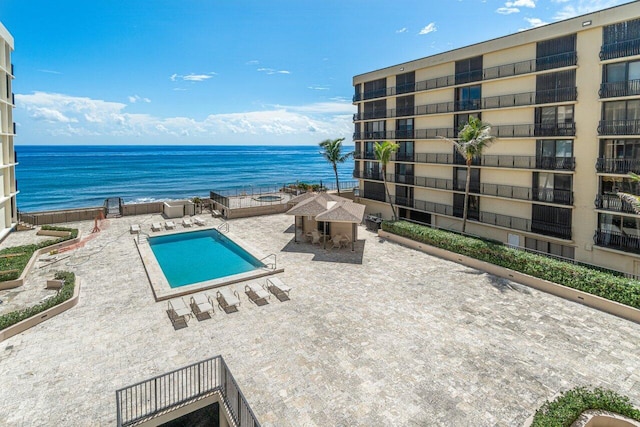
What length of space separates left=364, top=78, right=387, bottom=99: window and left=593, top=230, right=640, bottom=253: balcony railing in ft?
65.3

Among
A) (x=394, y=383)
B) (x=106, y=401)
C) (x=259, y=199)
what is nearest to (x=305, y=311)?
(x=394, y=383)

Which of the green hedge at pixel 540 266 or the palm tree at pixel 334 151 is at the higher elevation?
the palm tree at pixel 334 151

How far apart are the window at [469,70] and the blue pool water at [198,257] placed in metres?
19.6

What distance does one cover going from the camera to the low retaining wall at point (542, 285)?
46.9 feet

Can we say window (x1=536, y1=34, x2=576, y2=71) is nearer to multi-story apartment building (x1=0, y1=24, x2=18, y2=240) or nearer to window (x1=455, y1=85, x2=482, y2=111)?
window (x1=455, y1=85, x2=482, y2=111)

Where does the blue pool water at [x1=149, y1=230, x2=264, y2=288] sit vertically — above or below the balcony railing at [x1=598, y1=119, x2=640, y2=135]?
below

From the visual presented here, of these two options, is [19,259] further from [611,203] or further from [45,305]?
[611,203]

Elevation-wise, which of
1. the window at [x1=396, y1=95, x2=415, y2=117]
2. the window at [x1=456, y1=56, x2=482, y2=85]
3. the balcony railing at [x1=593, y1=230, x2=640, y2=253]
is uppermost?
the window at [x1=456, y1=56, x2=482, y2=85]

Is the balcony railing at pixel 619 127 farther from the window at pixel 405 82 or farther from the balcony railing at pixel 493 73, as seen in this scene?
the window at pixel 405 82

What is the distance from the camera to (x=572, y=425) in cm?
809

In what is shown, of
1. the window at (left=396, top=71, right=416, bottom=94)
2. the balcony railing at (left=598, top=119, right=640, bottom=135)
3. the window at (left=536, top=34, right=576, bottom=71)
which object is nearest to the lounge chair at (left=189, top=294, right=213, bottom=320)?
the balcony railing at (left=598, top=119, right=640, bottom=135)

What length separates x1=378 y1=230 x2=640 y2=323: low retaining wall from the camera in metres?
14.3

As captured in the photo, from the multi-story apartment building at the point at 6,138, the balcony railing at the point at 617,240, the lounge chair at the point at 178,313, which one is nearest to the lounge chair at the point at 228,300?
the lounge chair at the point at 178,313

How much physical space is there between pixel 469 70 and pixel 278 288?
69.4ft
